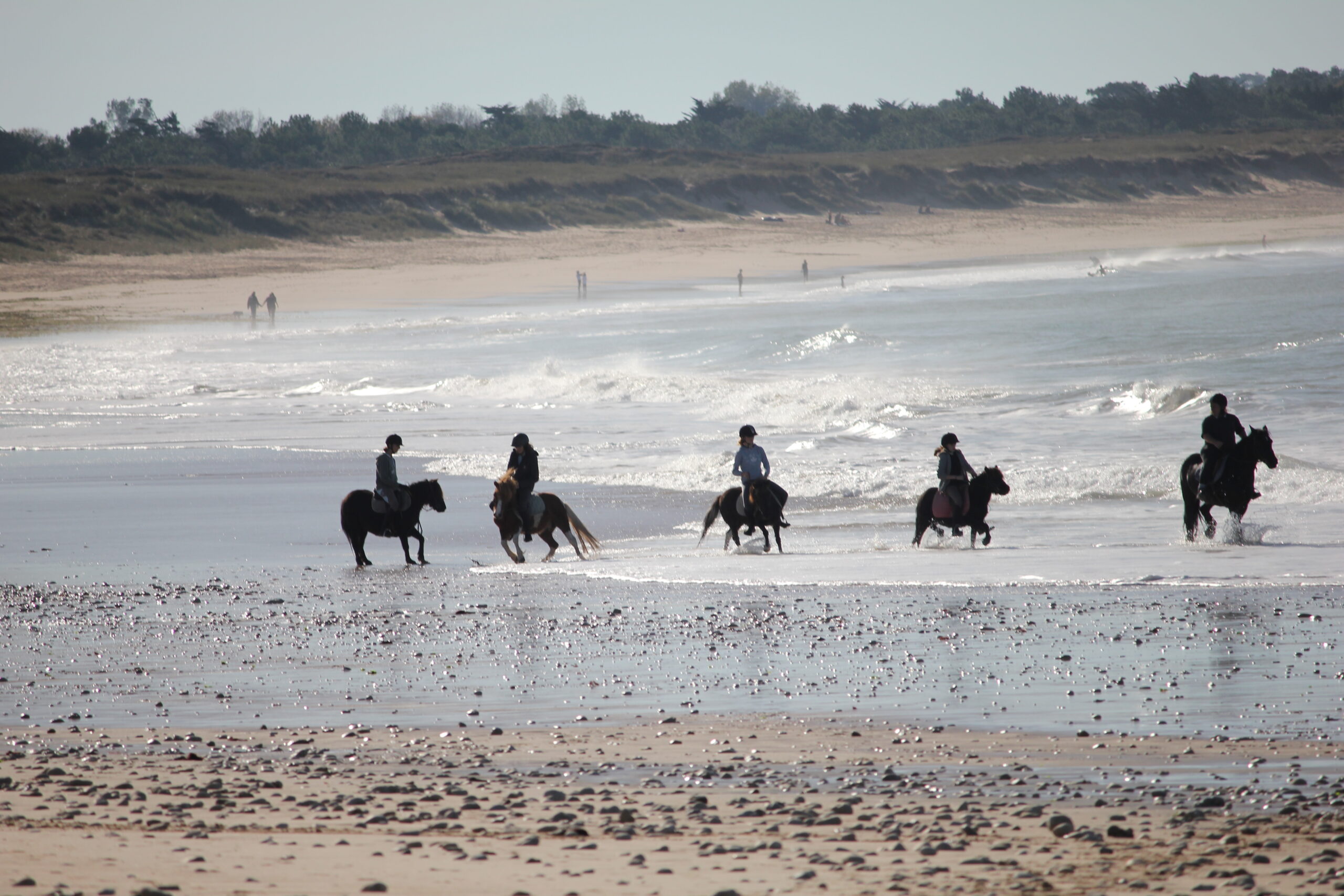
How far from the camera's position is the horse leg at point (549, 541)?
45.0 feet

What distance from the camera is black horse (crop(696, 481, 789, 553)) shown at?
545 inches

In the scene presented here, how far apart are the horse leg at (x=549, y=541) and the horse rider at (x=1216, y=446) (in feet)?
20.0

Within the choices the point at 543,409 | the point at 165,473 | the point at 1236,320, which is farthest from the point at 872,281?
the point at 165,473

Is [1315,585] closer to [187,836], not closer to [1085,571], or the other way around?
[1085,571]

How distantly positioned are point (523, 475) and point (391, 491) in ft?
4.05

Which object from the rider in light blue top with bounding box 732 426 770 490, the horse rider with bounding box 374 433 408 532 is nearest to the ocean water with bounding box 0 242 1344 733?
the horse rider with bounding box 374 433 408 532

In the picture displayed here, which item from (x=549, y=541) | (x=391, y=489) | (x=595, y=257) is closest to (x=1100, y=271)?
(x=595, y=257)

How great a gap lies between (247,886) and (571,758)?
220cm

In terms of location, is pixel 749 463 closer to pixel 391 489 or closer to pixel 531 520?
pixel 531 520

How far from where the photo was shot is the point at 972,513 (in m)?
13.9

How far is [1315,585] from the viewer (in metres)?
10.9

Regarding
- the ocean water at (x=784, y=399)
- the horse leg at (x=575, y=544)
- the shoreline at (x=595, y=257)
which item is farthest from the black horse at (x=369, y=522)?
the shoreline at (x=595, y=257)

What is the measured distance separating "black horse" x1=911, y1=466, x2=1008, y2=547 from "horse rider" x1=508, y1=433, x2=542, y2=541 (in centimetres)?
367

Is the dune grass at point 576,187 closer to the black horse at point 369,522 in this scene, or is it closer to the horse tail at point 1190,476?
the black horse at point 369,522
